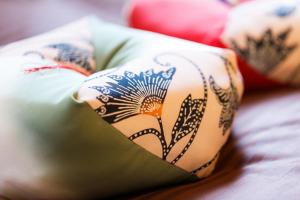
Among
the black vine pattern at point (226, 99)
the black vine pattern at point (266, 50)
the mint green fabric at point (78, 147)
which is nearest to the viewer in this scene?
the mint green fabric at point (78, 147)

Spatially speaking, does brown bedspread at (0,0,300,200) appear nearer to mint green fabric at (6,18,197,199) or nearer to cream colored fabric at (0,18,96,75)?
mint green fabric at (6,18,197,199)

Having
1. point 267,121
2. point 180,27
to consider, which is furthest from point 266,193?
point 180,27

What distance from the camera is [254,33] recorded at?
82 centimetres

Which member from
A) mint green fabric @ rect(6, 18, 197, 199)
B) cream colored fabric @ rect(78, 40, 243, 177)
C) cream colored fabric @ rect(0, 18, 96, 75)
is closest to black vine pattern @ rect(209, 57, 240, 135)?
cream colored fabric @ rect(78, 40, 243, 177)

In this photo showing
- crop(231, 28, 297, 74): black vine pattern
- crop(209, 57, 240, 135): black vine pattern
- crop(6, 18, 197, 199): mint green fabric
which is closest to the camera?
crop(6, 18, 197, 199): mint green fabric

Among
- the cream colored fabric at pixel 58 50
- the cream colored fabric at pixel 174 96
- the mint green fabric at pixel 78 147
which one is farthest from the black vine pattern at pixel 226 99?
the cream colored fabric at pixel 58 50

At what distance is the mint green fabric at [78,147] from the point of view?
52 cm

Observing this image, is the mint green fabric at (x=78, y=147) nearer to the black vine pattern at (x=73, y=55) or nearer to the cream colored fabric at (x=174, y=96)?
the cream colored fabric at (x=174, y=96)

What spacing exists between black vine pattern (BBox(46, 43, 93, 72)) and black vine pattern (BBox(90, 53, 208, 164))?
0.52ft

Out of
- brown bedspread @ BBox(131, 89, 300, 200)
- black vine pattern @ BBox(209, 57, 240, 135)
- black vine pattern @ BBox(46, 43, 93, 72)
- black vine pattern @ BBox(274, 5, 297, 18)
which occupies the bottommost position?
brown bedspread @ BBox(131, 89, 300, 200)

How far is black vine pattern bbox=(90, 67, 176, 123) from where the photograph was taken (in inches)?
20.9

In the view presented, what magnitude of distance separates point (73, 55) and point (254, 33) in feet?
1.17

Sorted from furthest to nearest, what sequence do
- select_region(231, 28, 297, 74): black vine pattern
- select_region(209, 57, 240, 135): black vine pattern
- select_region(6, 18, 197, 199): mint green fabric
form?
select_region(231, 28, 297, 74): black vine pattern
select_region(209, 57, 240, 135): black vine pattern
select_region(6, 18, 197, 199): mint green fabric

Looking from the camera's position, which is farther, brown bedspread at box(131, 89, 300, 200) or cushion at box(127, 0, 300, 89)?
cushion at box(127, 0, 300, 89)
